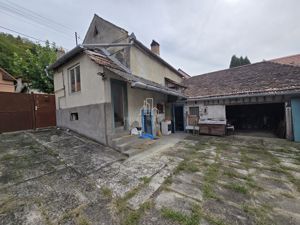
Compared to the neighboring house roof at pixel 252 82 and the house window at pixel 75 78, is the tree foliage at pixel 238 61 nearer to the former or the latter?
the neighboring house roof at pixel 252 82

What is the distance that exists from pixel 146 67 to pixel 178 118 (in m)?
4.71

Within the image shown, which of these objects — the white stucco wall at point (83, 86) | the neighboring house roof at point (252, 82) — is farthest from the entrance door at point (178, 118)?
the white stucco wall at point (83, 86)

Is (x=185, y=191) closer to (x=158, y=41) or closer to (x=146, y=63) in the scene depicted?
(x=146, y=63)

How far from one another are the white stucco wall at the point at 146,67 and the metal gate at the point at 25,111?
5147 millimetres

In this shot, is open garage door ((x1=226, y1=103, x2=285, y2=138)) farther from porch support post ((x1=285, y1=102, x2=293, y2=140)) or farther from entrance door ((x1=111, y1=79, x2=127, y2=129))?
entrance door ((x1=111, y1=79, x2=127, y2=129))

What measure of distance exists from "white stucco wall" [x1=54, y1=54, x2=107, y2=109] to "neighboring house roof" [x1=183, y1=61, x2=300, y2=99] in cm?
667

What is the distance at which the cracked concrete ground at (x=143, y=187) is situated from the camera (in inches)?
80.4

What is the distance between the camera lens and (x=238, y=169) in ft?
12.2

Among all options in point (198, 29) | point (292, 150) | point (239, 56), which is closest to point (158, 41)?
point (198, 29)

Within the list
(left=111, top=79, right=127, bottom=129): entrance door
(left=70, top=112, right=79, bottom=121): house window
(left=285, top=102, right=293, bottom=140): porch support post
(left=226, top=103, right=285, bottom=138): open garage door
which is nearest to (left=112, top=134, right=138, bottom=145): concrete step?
(left=111, top=79, right=127, bottom=129): entrance door

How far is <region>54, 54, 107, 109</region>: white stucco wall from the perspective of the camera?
523 centimetres

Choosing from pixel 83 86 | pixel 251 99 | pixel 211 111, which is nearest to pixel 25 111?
pixel 83 86

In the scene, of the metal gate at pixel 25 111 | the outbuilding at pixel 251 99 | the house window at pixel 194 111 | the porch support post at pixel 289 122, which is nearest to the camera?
the metal gate at pixel 25 111

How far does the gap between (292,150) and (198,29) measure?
770 centimetres
